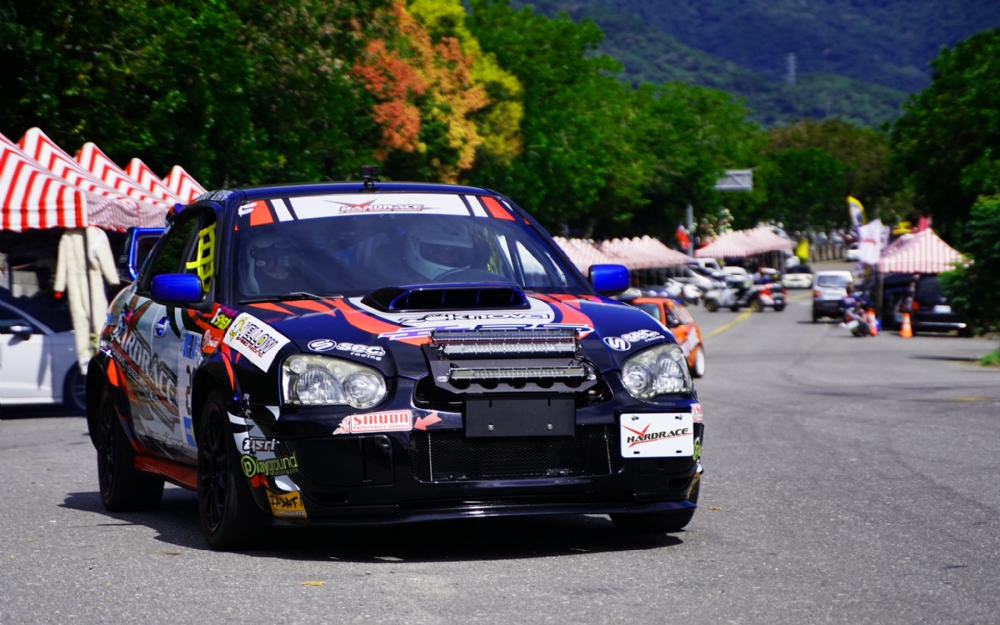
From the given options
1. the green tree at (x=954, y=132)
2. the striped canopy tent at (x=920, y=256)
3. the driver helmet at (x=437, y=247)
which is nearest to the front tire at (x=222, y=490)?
the driver helmet at (x=437, y=247)

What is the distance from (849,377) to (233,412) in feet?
59.5

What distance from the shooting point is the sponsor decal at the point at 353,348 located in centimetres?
623

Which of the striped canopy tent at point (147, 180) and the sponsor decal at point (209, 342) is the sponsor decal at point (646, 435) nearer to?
the sponsor decal at point (209, 342)

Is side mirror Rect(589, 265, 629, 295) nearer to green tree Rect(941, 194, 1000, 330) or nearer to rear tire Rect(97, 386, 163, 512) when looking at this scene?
rear tire Rect(97, 386, 163, 512)

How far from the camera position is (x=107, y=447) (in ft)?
29.0

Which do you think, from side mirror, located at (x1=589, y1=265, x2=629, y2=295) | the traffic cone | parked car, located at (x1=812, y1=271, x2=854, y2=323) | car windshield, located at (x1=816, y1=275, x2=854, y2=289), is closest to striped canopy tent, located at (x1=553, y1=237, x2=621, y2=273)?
parked car, located at (x1=812, y1=271, x2=854, y2=323)

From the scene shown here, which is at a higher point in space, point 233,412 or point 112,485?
point 233,412

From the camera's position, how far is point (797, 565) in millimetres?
6316

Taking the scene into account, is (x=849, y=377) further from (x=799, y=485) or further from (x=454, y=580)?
(x=454, y=580)

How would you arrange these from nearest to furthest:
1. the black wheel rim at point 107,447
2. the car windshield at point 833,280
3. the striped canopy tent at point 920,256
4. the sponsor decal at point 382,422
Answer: the sponsor decal at point 382,422 → the black wheel rim at point 107,447 → the striped canopy tent at point 920,256 → the car windshield at point 833,280

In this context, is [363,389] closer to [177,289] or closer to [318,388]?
[318,388]

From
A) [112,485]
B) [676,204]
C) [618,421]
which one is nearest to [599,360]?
[618,421]

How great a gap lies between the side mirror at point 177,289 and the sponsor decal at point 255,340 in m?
0.42

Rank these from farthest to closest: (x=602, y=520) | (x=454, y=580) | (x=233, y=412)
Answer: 1. (x=602, y=520)
2. (x=233, y=412)
3. (x=454, y=580)
